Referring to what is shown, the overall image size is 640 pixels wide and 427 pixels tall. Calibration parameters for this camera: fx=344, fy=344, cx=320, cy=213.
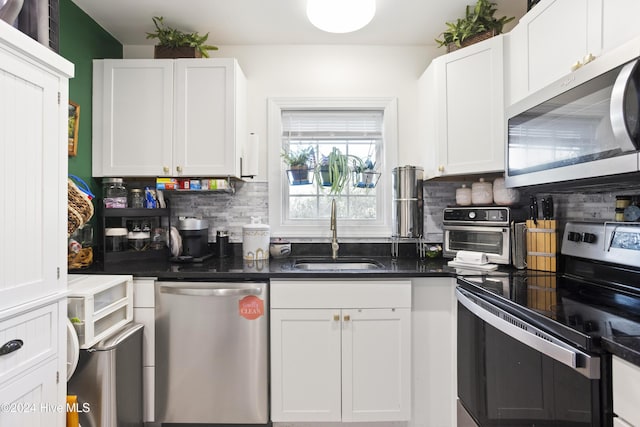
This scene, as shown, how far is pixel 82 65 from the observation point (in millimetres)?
2082

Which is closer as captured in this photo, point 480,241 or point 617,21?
point 617,21

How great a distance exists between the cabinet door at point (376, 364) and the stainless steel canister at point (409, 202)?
0.60 meters

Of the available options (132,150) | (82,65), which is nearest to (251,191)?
(132,150)

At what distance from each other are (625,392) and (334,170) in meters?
1.82

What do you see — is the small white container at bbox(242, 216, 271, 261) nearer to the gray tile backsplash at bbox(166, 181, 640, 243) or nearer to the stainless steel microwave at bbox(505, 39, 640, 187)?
the gray tile backsplash at bbox(166, 181, 640, 243)

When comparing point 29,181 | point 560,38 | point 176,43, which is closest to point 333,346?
point 29,181

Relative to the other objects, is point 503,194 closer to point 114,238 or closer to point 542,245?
point 542,245

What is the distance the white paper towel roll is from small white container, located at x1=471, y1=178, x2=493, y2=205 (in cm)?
33

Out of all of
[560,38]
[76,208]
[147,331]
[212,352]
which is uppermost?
[560,38]

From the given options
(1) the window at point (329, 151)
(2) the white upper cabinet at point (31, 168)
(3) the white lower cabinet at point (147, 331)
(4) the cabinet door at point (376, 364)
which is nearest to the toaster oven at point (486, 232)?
(1) the window at point (329, 151)

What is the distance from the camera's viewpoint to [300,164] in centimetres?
238

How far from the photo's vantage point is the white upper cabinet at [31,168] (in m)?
1.07

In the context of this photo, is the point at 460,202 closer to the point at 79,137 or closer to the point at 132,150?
the point at 132,150

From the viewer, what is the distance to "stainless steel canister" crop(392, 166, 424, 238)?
7.40ft
